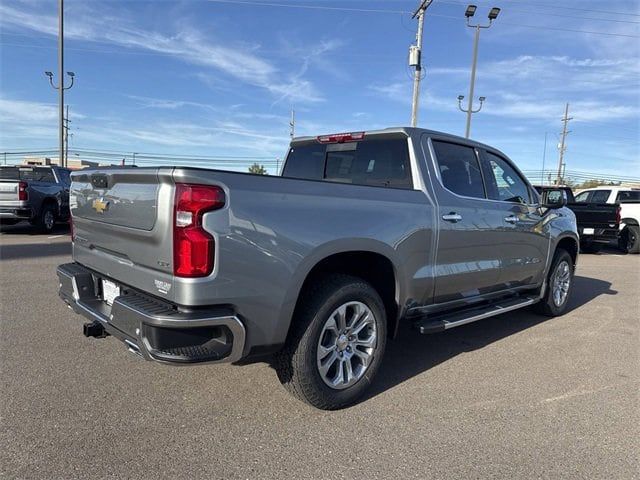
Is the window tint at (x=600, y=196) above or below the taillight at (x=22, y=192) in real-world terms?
above

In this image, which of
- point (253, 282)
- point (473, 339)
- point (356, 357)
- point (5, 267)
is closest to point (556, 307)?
point (473, 339)

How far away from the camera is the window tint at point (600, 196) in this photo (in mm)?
14328

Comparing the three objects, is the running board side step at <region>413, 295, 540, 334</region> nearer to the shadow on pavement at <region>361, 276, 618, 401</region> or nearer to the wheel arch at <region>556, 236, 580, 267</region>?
the shadow on pavement at <region>361, 276, 618, 401</region>

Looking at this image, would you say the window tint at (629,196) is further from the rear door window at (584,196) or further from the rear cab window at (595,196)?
the rear door window at (584,196)

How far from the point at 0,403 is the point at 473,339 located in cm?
411

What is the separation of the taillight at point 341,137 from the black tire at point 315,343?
152 cm

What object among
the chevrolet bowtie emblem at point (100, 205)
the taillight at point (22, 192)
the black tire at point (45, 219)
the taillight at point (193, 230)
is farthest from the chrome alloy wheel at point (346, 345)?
the black tire at point (45, 219)

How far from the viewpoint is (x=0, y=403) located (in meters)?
3.15

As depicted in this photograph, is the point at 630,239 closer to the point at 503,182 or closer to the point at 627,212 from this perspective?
the point at 627,212

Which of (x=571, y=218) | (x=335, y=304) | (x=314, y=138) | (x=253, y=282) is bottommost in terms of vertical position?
(x=335, y=304)

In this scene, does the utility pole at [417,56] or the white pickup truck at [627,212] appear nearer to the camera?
the white pickup truck at [627,212]

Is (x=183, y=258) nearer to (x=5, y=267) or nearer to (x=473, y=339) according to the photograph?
(x=473, y=339)

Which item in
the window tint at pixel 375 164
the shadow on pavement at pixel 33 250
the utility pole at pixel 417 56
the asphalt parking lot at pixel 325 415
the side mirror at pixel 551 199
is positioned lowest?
the asphalt parking lot at pixel 325 415

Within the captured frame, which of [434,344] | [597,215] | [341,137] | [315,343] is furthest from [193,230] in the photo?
[597,215]
